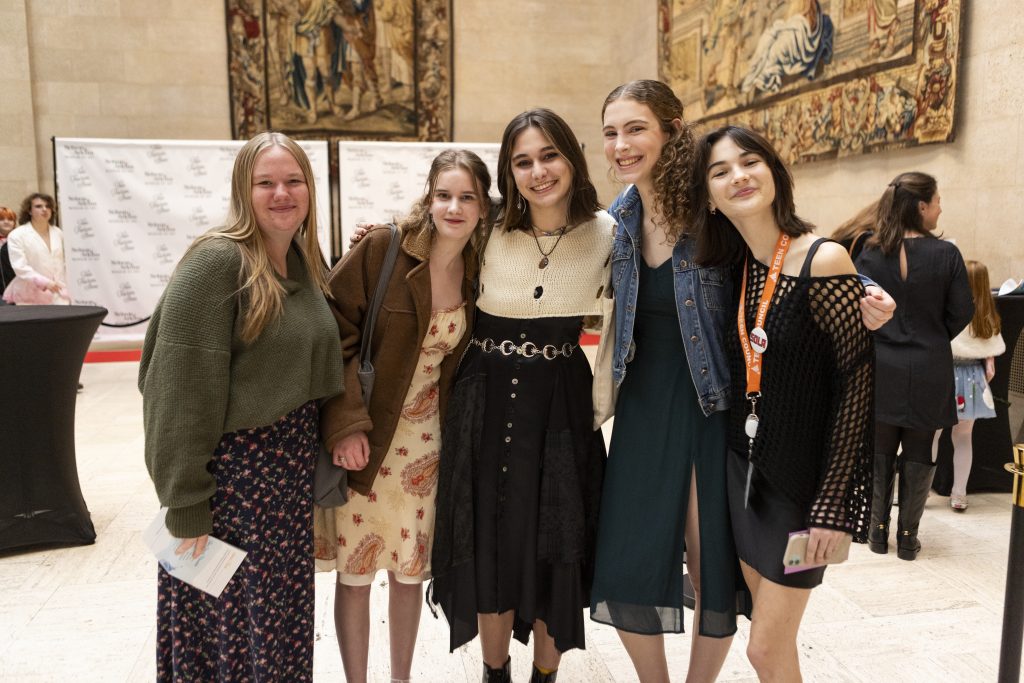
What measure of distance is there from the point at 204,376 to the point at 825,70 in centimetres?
778

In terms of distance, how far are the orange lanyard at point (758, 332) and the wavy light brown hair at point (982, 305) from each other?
3725mm

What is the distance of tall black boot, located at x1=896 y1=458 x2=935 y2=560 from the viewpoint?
179 inches

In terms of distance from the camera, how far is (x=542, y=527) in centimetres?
266

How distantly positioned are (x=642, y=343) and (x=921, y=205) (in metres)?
2.99

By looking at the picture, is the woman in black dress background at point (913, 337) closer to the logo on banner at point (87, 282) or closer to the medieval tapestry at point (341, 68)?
the medieval tapestry at point (341, 68)

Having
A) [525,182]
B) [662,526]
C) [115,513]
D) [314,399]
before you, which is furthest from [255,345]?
[115,513]

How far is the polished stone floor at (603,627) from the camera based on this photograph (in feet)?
11.1

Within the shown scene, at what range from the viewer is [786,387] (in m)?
2.12

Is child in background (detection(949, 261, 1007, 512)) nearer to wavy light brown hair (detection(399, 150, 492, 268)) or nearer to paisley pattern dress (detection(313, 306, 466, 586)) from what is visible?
wavy light brown hair (detection(399, 150, 492, 268))

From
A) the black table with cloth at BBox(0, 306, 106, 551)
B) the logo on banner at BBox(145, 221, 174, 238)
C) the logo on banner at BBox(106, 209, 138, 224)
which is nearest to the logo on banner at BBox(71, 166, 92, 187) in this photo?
the logo on banner at BBox(106, 209, 138, 224)

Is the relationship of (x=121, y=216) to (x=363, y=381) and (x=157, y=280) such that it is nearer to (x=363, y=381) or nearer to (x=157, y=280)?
(x=157, y=280)

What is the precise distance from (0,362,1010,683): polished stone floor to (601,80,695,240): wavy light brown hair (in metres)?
2.14

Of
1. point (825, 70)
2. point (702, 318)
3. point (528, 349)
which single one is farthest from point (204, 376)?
point (825, 70)

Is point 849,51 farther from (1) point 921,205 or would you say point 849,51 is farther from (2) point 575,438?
(2) point 575,438
